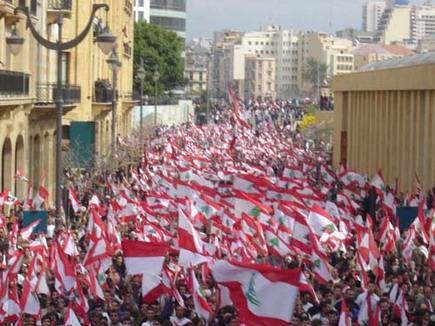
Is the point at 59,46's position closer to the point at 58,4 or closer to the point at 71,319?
the point at 71,319

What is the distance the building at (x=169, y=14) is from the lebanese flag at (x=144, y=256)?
122m

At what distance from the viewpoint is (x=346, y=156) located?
60.1 meters

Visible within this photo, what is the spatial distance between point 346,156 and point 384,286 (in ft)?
138

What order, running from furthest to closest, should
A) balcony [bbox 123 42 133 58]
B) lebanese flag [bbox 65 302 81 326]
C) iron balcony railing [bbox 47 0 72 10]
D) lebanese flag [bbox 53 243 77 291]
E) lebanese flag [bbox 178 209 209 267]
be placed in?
balcony [bbox 123 42 133 58] → iron balcony railing [bbox 47 0 72 10] → lebanese flag [bbox 178 209 209 267] → lebanese flag [bbox 53 243 77 291] → lebanese flag [bbox 65 302 81 326]

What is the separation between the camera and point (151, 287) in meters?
17.4

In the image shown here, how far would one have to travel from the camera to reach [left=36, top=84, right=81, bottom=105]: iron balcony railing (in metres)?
41.2

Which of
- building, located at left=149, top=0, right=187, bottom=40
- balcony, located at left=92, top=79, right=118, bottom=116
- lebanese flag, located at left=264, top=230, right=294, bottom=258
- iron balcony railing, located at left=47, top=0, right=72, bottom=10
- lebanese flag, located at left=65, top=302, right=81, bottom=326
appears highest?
building, located at left=149, top=0, right=187, bottom=40

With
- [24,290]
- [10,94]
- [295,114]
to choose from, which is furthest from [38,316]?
[295,114]

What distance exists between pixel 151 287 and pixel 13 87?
18.3m

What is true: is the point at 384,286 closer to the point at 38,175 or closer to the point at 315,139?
the point at 38,175

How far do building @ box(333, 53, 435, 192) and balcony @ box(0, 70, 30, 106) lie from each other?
12590mm

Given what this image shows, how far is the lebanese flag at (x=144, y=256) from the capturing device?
57.9 ft

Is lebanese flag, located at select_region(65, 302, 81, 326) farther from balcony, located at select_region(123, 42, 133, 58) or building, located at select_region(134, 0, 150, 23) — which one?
building, located at select_region(134, 0, 150, 23)

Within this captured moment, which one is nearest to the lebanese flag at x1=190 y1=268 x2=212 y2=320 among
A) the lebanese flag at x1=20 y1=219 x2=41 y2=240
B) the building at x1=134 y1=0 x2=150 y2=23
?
the lebanese flag at x1=20 y1=219 x2=41 y2=240
